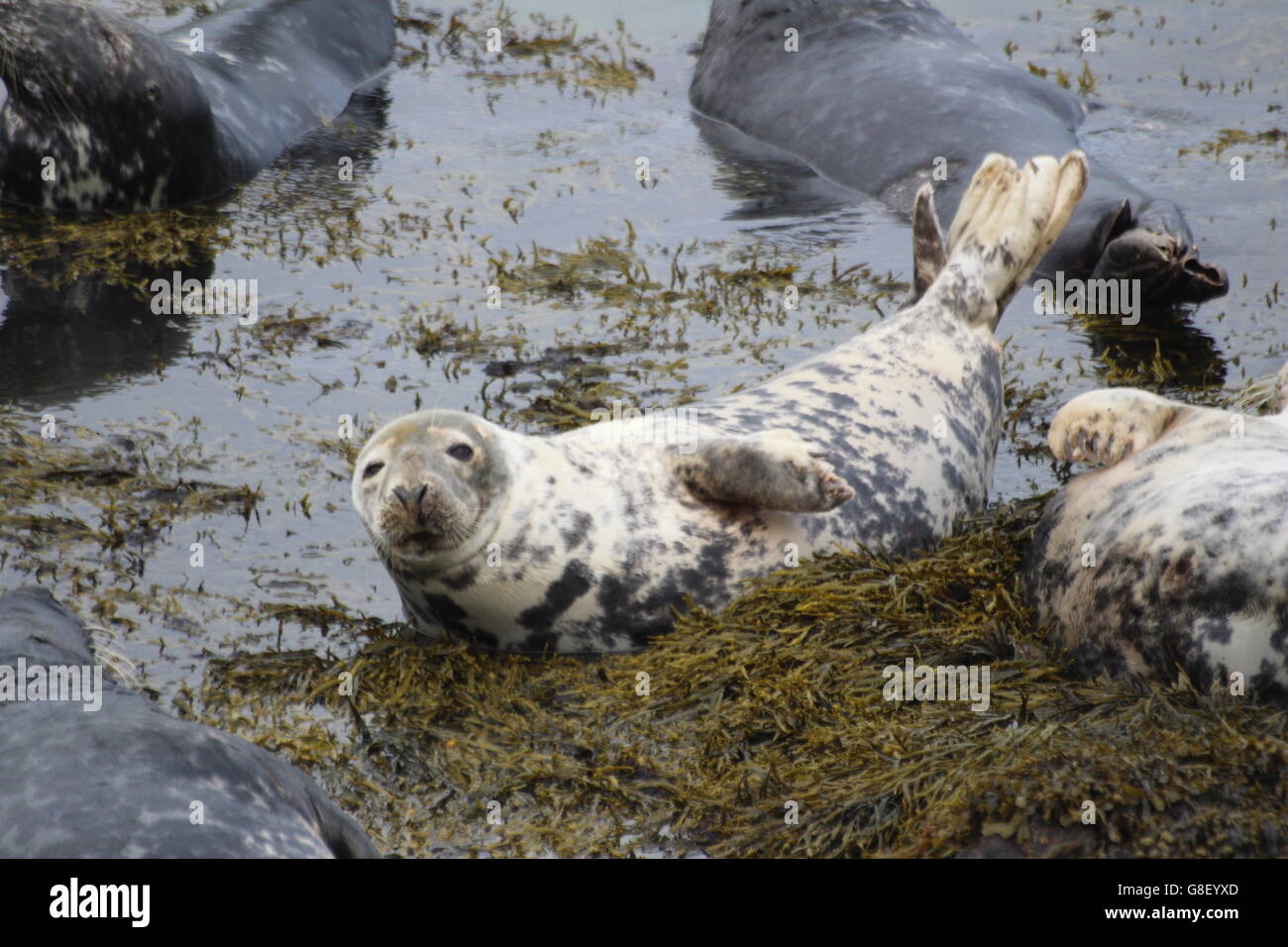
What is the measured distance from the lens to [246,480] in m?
5.32

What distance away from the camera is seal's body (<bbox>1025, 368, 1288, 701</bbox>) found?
3.69 metres

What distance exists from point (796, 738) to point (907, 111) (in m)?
5.10

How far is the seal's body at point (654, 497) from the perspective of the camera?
425 centimetres

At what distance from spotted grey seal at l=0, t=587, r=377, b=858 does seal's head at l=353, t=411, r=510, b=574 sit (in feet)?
2.90

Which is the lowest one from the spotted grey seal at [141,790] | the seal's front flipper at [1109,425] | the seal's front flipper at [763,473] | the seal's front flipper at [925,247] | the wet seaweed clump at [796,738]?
the wet seaweed clump at [796,738]

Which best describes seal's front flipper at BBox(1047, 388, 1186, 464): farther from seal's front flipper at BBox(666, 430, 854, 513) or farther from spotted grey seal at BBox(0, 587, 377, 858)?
spotted grey seal at BBox(0, 587, 377, 858)

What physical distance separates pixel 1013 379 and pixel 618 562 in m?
2.35

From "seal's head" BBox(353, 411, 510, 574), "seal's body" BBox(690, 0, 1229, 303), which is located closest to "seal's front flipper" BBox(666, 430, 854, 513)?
"seal's head" BBox(353, 411, 510, 574)

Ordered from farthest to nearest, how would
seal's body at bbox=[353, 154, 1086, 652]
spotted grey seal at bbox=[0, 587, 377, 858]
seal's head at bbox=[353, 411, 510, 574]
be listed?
seal's body at bbox=[353, 154, 1086, 652] < seal's head at bbox=[353, 411, 510, 574] < spotted grey seal at bbox=[0, 587, 377, 858]

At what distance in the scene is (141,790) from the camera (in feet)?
9.23

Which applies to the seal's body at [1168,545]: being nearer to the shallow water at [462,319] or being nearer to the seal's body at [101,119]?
the shallow water at [462,319]

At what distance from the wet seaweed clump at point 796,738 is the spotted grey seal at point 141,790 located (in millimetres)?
525

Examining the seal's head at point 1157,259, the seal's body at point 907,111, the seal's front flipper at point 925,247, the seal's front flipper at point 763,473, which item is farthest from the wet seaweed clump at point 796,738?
the seal's body at point 907,111
